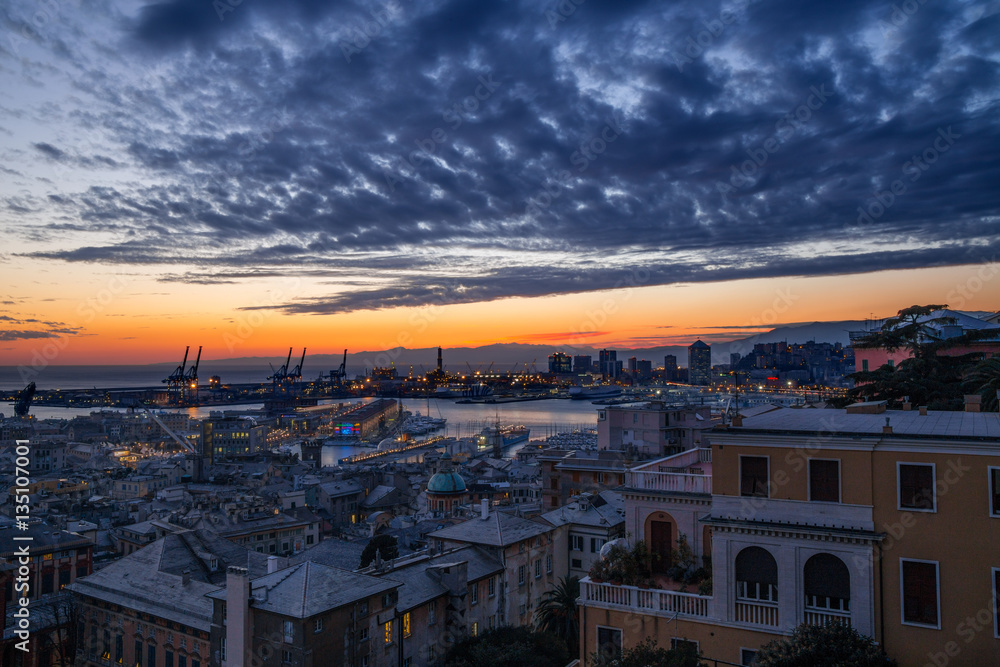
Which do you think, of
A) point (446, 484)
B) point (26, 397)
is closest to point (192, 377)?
point (26, 397)

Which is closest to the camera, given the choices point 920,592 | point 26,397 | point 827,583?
point 920,592

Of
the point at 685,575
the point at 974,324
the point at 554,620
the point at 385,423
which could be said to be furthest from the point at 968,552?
the point at 385,423

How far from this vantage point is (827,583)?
7.55 metres

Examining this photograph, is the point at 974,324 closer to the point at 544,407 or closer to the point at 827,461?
the point at 827,461

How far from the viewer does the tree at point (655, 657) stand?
24.6ft

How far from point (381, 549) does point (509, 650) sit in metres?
9.33

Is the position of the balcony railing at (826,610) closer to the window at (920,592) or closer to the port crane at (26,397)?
the window at (920,592)

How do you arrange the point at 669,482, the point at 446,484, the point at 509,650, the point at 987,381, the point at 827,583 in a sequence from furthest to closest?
the point at 446,484
the point at 509,650
the point at 987,381
the point at 669,482
the point at 827,583

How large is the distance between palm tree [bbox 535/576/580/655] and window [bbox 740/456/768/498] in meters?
8.93

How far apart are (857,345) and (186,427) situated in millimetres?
108029

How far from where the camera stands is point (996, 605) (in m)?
6.84

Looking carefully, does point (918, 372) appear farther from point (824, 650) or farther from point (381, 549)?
point (381, 549)

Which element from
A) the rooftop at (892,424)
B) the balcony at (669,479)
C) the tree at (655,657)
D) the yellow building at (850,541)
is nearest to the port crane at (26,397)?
the balcony at (669,479)

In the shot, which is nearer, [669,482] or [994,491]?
[994,491]
